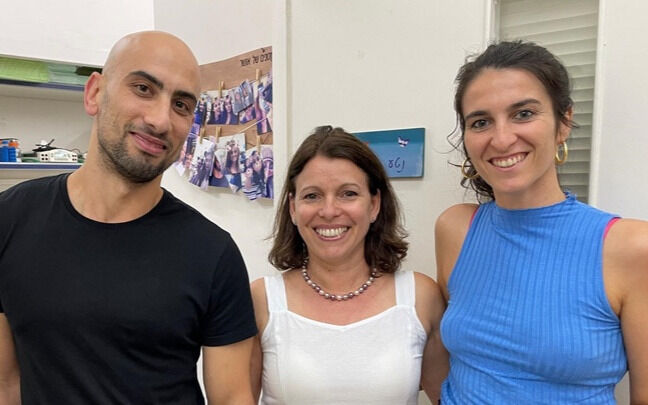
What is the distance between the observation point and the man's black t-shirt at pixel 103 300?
100 centimetres

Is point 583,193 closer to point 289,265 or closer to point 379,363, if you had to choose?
point 379,363

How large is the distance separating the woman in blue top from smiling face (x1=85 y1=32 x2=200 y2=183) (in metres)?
0.64

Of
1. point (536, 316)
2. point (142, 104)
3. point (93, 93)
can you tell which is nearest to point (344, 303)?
point (536, 316)

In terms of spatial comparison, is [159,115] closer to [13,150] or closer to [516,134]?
[516,134]

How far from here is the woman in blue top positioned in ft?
2.99

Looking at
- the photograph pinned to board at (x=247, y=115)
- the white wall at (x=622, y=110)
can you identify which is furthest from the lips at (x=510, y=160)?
the photograph pinned to board at (x=247, y=115)

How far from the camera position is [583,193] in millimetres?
1207

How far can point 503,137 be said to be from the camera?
0.94 metres

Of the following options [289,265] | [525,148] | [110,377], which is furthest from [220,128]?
[525,148]

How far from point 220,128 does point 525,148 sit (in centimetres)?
144

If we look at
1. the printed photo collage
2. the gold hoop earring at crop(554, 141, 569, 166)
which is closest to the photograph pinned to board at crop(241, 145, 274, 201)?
the printed photo collage

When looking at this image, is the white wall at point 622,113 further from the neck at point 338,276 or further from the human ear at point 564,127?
the neck at point 338,276

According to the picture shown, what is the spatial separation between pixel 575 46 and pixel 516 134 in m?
0.44

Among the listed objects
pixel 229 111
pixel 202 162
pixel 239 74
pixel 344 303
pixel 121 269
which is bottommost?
pixel 344 303
